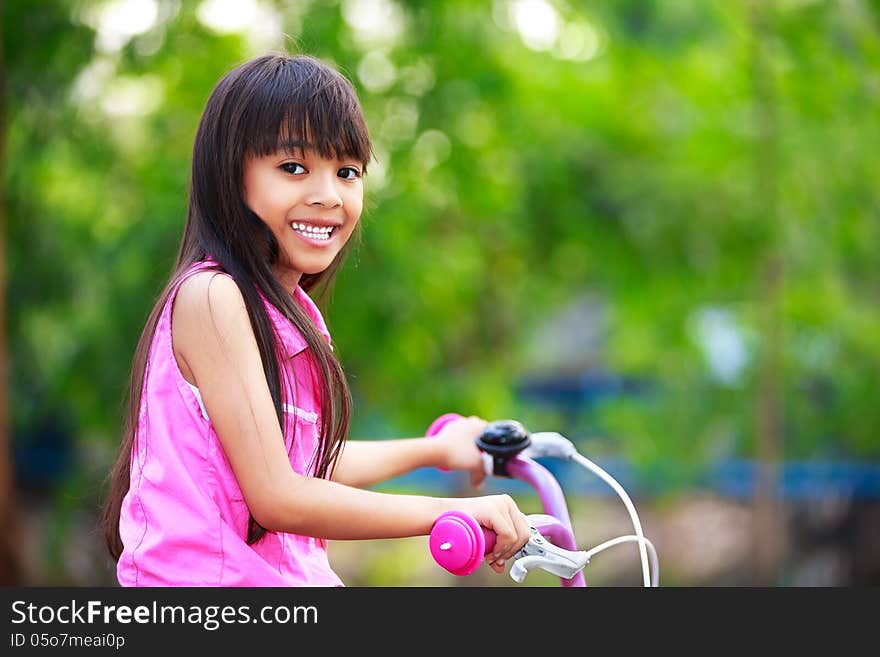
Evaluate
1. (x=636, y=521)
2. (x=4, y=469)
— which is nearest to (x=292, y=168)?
(x=636, y=521)

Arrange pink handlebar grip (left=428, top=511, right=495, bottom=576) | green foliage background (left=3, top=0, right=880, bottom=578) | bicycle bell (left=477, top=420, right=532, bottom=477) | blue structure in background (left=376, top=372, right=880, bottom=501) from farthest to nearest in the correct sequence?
blue structure in background (left=376, top=372, right=880, bottom=501) → green foliage background (left=3, top=0, right=880, bottom=578) → bicycle bell (left=477, top=420, right=532, bottom=477) → pink handlebar grip (left=428, top=511, right=495, bottom=576)

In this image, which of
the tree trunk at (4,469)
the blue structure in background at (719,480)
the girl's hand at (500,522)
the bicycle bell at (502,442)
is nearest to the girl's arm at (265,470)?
the girl's hand at (500,522)

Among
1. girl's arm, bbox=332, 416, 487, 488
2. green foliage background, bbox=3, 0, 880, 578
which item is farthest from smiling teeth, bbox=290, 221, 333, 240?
green foliage background, bbox=3, 0, 880, 578

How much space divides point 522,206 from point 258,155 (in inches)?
176

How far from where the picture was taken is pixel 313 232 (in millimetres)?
1719

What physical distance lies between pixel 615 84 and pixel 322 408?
499 cm

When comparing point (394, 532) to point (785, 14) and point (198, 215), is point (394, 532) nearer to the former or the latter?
point (198, 215)

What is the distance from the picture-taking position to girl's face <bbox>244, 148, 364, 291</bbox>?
5.49ft

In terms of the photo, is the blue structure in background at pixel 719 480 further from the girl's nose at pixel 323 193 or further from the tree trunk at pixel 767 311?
the girl's nose at pixel 323 193

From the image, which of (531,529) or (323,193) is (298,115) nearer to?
(323,193)

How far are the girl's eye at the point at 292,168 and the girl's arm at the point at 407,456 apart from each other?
61 centimetres

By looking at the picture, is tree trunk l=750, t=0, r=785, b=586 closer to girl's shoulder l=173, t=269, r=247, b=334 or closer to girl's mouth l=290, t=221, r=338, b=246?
girl's mouth l=290, t=221, r=338, b=246

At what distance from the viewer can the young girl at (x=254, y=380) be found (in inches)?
61.1

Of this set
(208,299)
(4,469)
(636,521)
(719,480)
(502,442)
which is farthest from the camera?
(719,480)
